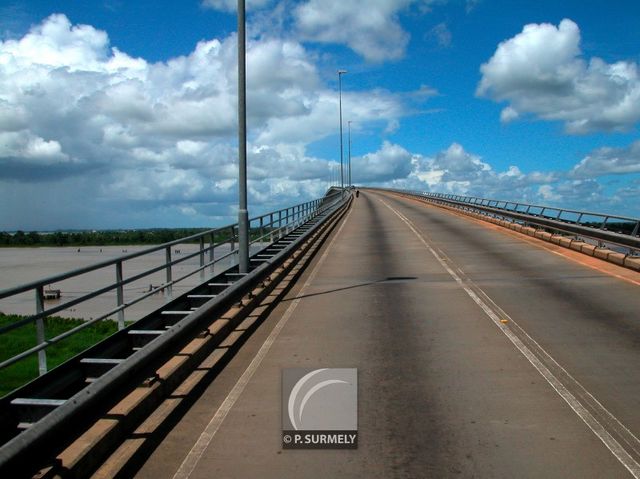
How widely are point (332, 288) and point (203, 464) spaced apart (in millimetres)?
9942

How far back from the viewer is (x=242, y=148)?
43.6 ft

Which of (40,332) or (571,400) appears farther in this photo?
A: (571,400)

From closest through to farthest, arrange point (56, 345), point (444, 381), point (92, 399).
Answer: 1. point (92, 399)
2. point (444, 381)
3. point (56, 345)

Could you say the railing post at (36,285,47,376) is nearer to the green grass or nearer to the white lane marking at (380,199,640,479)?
the white lane marking at (380,199,640,479)

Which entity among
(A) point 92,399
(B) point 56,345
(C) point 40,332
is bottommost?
(B) point 56,345

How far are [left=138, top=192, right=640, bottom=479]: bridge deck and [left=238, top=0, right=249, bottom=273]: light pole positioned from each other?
155 cm

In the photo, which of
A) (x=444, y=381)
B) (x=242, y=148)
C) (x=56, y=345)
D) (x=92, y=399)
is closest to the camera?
(x=92, y=399)

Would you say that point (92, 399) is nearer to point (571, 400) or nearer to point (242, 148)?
point (571, 400)

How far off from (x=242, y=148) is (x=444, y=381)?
292 inches

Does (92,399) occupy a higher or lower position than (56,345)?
higher

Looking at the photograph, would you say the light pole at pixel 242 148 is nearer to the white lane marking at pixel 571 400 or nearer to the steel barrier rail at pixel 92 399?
the steel barrier rail at pixel 92 399
